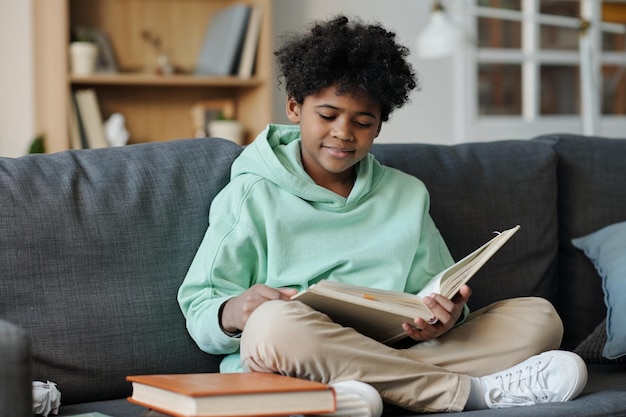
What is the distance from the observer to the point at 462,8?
3.79 meters

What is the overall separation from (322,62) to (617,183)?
84 centimetres

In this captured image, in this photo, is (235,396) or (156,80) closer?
(235,396)

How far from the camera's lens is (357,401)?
1436 mm

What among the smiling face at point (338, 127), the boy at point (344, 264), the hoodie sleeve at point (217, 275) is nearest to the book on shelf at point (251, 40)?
the boy at point (344, 264)

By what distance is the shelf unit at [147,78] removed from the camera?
11.2 ft

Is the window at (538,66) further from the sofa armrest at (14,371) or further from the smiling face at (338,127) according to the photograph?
the sofa armrest at (14,371)

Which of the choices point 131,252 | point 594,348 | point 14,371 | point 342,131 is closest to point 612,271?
point 594,348

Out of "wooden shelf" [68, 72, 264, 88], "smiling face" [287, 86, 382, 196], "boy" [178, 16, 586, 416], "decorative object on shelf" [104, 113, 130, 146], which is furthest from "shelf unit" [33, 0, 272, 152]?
"smiling face" [287, 86, 382, 196]

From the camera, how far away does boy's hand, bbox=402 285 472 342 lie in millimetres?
1575

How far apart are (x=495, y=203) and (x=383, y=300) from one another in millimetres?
689

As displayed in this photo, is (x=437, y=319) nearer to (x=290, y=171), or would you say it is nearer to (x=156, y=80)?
(x=290, y=171)

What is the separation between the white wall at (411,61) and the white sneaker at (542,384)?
2.41m

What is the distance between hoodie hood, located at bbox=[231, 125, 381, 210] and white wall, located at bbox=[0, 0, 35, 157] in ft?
6.20

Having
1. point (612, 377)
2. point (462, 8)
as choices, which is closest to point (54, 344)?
point (612, 377)
